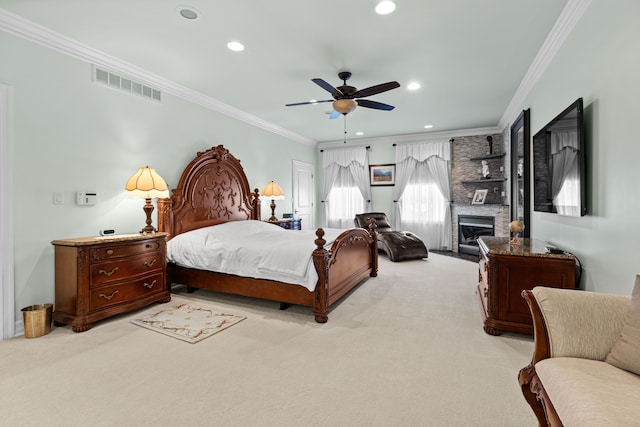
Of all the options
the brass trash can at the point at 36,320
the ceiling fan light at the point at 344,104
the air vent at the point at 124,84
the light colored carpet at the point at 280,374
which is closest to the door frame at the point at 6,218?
the brass trash can at the point at 36,320

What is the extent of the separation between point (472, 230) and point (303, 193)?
4047 mm

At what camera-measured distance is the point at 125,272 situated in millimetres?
3209

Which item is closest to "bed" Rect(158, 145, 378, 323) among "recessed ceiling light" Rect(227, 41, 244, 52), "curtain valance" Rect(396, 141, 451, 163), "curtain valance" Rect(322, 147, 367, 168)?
"recessed ceiling light" Rect(227, 41, 244, 52)

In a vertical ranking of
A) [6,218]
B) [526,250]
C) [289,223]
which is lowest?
[526,250]

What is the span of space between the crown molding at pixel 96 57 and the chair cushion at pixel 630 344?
4764mm

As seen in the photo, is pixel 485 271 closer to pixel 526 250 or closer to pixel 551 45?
pixel 526 250

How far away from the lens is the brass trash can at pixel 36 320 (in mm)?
2725

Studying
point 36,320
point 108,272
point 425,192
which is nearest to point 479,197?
point 425,192

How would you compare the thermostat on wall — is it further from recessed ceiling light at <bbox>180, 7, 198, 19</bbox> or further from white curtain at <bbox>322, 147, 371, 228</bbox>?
white curtain at <bbox>322, 147, 371, 228</bbox>

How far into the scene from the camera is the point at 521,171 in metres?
4.47

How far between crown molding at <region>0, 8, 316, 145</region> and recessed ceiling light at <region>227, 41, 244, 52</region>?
4.44ft

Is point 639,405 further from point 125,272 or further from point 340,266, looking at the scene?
point 125,272

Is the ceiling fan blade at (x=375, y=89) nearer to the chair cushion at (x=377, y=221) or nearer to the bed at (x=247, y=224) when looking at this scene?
the bed at (x=247, y=224)

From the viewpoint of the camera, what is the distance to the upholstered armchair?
1049 millimetres
